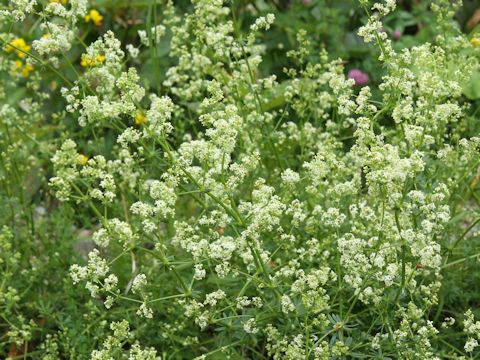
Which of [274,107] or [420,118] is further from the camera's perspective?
[274,107]

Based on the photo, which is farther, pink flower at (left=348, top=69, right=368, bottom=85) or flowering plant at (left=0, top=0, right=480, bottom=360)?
pink flower at (left=348, top=69, right=368, bottom=85)

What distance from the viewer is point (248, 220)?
308 cm

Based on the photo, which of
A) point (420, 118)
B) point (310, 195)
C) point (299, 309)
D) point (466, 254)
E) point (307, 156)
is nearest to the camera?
point (420, 118)

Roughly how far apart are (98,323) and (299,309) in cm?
97

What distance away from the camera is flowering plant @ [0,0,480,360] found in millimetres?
2826

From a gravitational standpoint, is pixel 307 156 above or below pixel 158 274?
above

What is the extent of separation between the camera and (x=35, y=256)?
418 centimetres

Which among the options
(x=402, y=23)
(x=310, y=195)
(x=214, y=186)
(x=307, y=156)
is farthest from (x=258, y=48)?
(x=402, y=23)

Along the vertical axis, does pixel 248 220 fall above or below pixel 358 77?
below

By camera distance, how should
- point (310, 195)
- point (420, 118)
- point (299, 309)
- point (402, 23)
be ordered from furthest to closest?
point (402, 23) → point (310, 195) → point (299, 309) → point (420, 118)

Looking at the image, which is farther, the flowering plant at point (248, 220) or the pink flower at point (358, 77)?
the pink flower at point (358, 77)

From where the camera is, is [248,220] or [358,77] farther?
[358,77]

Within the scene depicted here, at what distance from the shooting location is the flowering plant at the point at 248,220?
2826mm

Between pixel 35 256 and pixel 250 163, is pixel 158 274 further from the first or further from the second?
pixel 250 163
